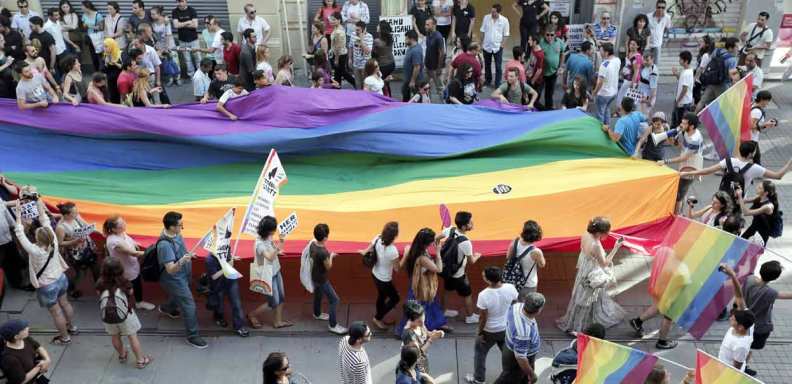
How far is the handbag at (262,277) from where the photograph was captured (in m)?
7.04

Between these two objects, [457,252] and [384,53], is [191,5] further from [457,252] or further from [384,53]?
[457,252]

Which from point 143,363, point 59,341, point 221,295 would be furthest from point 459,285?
point 59,341

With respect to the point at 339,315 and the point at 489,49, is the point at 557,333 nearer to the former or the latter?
the point at 339,315

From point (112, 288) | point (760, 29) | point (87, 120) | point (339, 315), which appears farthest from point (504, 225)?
point (760, 29)

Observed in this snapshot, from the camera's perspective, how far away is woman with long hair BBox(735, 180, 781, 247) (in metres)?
7.70

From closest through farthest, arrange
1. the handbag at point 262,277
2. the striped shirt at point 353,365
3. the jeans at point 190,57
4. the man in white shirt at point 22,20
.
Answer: the striped shirt at point 353,365 → the handbag at point 262,277 → the man in white shirt at point 22,20 → the jeans at point 190,57

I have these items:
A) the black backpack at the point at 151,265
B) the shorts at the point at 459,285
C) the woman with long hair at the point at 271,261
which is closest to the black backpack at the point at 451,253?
the shorts at the point at 459,285

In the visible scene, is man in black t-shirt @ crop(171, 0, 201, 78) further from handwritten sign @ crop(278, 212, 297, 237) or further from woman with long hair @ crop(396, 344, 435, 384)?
woman with long hair @ crop(396, 344, 435, 384)

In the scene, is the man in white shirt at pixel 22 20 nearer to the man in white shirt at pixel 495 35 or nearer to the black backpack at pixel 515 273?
the man in white shirt at pixel 495 35

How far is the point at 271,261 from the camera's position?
706 centimetres

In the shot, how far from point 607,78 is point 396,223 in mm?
5617

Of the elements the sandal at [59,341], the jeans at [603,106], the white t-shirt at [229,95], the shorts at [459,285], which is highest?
the white t-shirt at [229,95]

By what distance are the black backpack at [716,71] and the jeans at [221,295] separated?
7.86 m

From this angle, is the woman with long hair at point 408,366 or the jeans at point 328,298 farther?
the jeans at point 328,298
